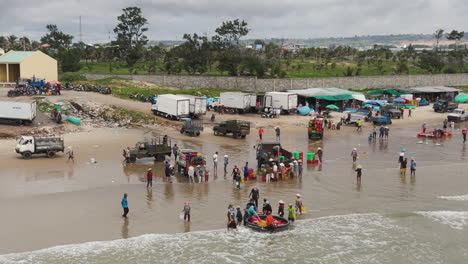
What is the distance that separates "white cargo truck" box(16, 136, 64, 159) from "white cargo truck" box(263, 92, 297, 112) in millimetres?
25329

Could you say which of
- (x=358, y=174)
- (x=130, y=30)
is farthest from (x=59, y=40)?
(x=358, y=174)

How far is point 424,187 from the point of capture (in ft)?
92.6

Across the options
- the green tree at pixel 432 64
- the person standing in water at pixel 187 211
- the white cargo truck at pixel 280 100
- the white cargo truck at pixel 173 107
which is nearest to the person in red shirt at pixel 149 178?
the person standing in water at pixel 187 211

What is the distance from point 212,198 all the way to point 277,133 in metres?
17.1

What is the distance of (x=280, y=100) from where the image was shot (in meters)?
52.7

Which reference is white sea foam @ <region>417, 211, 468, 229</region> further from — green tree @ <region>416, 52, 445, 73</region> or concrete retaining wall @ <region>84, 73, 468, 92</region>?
green tree @ <region>416, 52, 445, 73</region>

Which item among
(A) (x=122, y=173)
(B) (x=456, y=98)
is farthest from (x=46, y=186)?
(B) (x=456, y=98)

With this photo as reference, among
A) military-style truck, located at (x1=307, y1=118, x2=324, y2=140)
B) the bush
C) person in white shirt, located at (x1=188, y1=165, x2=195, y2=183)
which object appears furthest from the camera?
the bush

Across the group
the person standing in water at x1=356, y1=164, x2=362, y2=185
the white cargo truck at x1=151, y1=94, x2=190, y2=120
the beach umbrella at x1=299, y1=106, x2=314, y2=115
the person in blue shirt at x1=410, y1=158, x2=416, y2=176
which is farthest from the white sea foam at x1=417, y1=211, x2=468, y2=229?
the beach umbrella at x1=299, y1=106, x2=314, y2=115

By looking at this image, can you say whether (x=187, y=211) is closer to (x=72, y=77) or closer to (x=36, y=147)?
(x=36, y=147)

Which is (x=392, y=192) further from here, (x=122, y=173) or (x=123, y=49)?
(x=123, y=49)

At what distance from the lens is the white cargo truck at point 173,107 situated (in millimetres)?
44938

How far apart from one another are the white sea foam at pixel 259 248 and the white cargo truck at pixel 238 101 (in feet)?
97.2

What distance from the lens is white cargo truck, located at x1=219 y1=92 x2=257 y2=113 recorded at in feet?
167
